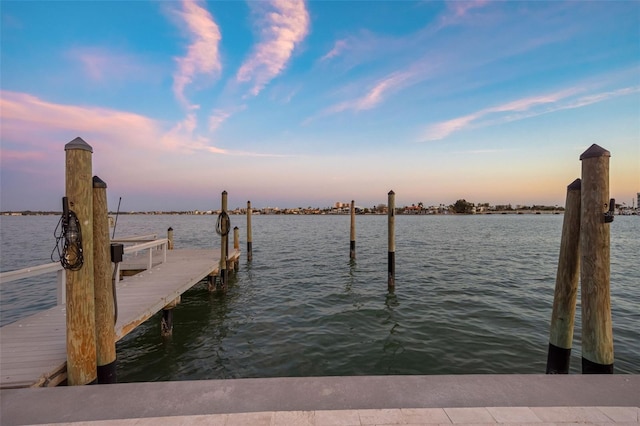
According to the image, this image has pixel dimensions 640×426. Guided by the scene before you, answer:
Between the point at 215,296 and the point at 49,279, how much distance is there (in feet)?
36.7

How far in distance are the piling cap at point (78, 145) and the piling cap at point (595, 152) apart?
6.99 metres

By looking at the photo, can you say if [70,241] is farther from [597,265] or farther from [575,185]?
[575,185]

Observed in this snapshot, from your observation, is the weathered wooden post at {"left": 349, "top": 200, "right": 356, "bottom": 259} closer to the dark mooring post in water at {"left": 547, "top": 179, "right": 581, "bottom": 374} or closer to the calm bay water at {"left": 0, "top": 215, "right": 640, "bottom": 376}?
the calm bay water at {"left": 0, "top": 215, "right": 640, "bottom": 376}

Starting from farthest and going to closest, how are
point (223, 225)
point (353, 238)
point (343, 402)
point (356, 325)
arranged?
point (353, 238) → point (223, 225) → point (356, 325) → point (343, 402)

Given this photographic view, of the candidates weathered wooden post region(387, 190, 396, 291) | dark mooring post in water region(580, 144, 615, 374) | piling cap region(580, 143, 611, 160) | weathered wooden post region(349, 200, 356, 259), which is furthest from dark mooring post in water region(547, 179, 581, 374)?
weathered wooden post region(349, 200, 356, 259)

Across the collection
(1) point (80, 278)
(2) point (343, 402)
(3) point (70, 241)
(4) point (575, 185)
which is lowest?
(2) point (343, 402)

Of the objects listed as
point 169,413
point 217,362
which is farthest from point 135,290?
point 169,413

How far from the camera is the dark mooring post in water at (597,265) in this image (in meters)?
4.41

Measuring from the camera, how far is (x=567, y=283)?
16.4ft

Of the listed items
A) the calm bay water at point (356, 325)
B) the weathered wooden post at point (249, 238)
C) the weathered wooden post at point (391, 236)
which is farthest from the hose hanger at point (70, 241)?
the weathered wooden post at point (249, 238)

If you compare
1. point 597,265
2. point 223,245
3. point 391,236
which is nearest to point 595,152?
point 597,265

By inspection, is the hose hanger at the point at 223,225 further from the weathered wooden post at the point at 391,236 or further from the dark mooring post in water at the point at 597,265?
the dark mooring post in water at the point at 597,265

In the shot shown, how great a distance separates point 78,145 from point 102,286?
197 centimetres

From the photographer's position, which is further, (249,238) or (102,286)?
(249,238)
